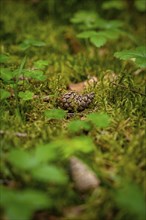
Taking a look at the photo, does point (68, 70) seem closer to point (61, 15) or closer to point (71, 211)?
point (61, 15)

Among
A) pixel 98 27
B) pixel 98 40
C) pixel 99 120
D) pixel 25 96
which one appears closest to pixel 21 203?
pixel 99 120

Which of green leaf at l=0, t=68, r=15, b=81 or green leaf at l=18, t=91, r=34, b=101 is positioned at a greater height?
green leaf at l=0, t=68, r=15, b=81

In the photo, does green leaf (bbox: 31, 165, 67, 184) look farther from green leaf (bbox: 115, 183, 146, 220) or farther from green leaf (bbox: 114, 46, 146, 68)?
green leaf (bbox: 114, 46, 146, 68)

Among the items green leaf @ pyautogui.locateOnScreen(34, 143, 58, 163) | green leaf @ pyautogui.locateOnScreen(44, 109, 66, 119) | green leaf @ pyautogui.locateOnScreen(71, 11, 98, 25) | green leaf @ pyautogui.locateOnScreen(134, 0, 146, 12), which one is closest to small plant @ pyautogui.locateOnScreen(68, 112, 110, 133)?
green leaf @ pyautogui.locateOnScreen(44, 109, 66, 119)

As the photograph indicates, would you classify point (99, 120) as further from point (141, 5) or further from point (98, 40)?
point (141, 5)

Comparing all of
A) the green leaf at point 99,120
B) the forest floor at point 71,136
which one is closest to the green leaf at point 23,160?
the forest floor at point 71,136

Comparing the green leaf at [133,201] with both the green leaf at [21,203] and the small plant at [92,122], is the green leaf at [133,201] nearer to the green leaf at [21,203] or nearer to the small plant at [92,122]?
the green leaf at [21,203]

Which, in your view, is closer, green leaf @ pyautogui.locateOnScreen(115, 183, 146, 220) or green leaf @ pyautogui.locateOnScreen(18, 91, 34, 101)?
green leaf @ pyautogui.locateOnScreen(115, 183, 146, 220)
